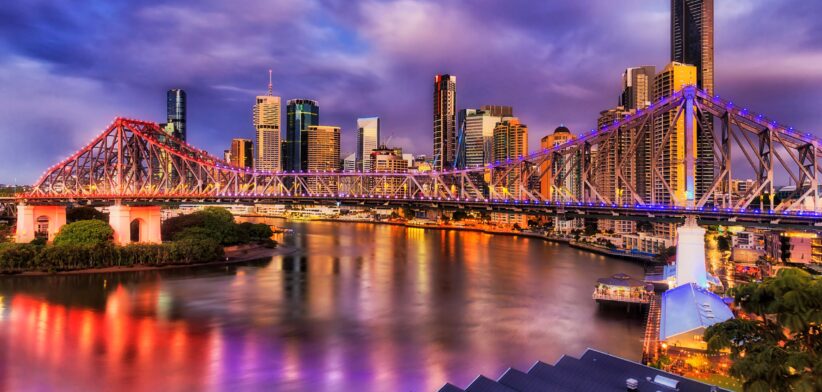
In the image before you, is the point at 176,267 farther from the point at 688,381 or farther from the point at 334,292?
the point at 688,381

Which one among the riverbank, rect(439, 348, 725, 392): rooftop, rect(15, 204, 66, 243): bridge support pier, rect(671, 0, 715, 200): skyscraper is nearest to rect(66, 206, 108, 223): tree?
rect(15, 204, 66, 243): bridge support pier

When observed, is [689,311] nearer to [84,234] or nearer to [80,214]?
[84,234]

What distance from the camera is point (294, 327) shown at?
71.9 ft

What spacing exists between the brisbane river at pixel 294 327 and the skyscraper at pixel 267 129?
15688 centimetres

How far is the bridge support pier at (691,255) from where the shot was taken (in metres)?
24.2

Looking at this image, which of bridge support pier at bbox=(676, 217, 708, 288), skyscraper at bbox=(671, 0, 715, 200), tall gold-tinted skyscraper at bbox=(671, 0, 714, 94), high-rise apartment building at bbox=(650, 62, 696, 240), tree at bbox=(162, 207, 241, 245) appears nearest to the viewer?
bridge support pier at bbox=(676, 217, 708, 288)

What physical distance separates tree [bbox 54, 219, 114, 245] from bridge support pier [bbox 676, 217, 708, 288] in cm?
3472

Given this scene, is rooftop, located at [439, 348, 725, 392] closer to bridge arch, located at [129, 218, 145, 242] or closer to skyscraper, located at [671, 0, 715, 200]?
bridge arch, located at [129, 218, 145, 242]

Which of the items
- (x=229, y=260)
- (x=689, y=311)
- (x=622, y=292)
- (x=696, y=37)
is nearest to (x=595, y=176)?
(x=622, y=292)

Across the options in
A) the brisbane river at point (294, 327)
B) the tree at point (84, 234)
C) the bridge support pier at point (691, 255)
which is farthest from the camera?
the tree at point (84, 234)

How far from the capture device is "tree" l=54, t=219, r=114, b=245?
3575 centimetres

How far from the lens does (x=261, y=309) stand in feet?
81.4

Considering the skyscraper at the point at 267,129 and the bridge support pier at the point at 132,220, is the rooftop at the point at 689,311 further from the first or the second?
the skyscraper at the point at 267,129

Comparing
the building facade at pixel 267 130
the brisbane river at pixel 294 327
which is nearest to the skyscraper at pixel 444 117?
the building facade at pixel 267 130
